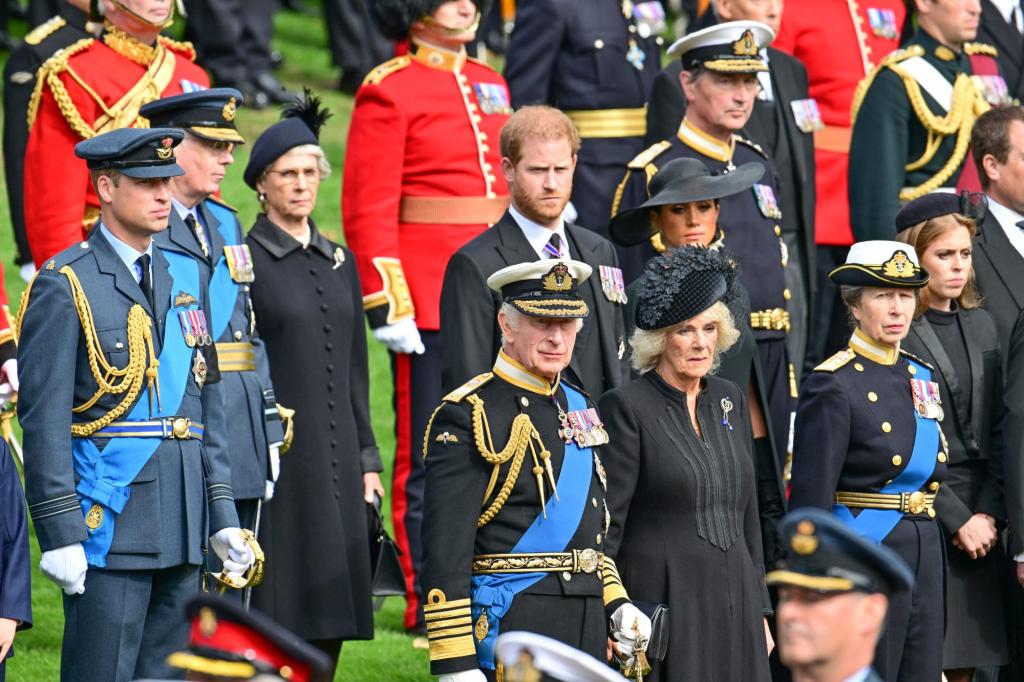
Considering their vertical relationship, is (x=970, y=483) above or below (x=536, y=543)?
below

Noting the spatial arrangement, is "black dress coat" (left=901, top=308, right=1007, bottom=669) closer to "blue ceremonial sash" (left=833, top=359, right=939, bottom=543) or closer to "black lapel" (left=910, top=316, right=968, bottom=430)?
"black lapel" (left=910, top=316, right=968, bottom=430)

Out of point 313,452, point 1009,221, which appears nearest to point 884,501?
point 1009,221

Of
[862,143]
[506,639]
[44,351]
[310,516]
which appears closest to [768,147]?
[862,143]

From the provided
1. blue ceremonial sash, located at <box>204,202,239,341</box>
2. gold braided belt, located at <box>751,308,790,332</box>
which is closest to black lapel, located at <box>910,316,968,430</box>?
gold braided belt, located at <box>751,308,790,332</box>

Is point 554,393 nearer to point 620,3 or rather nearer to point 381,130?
point 381,130

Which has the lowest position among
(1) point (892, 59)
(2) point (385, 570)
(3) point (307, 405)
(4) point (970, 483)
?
(2) point (385, 570)

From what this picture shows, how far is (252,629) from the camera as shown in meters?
4.44

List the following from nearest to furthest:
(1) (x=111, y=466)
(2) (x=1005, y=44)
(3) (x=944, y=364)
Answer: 1. (1) (x=111, y=466)
2. (3) (x=944, y=364)
3. (2) (x=1005, y=44)

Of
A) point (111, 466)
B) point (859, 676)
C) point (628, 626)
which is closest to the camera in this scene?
point (859, 676)

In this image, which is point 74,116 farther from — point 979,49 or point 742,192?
point 979,49

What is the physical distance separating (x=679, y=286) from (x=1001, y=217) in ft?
7.98

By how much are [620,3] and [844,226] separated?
1.71 meters

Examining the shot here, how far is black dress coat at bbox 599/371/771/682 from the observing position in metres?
6.67

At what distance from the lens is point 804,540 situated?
4.52 metres
